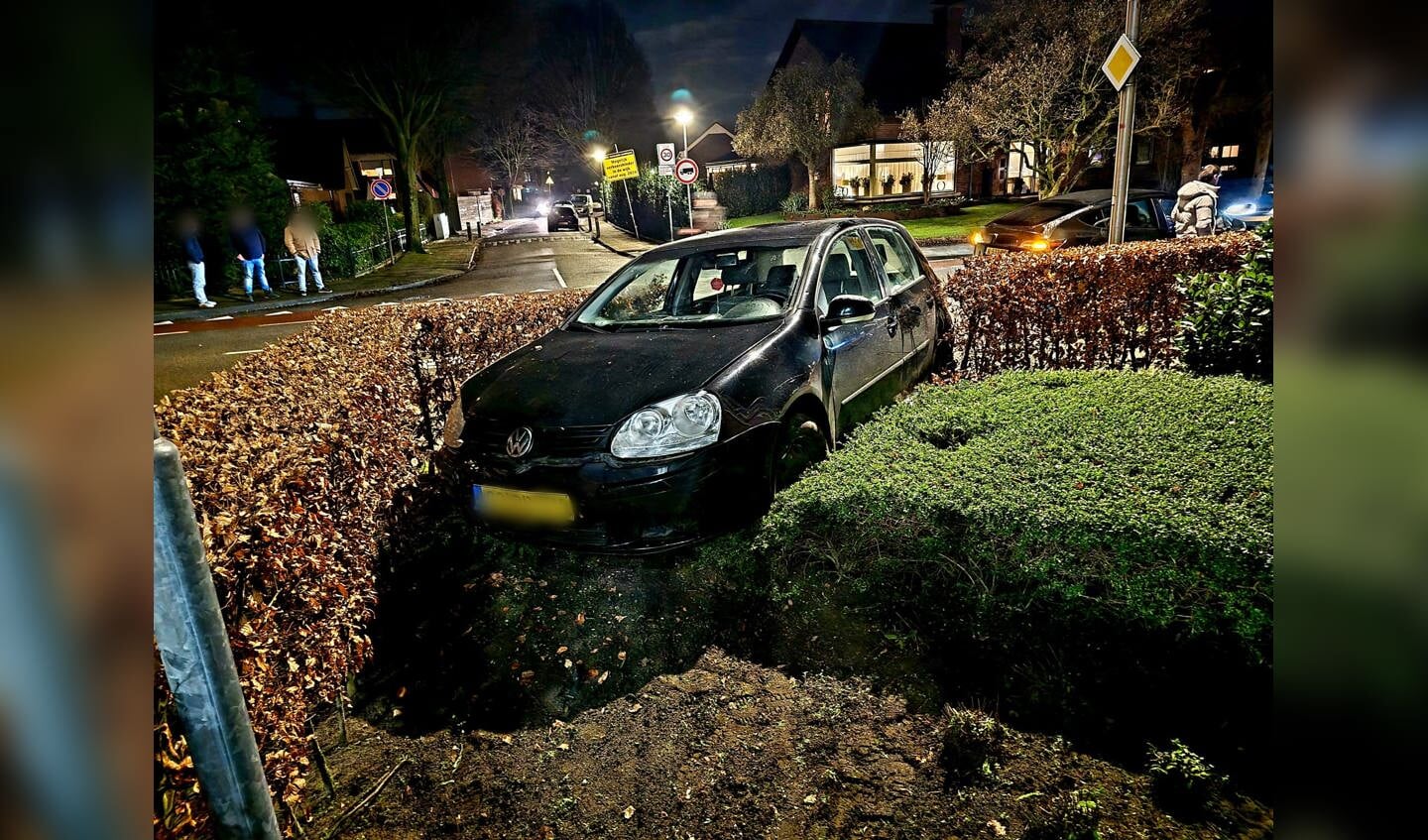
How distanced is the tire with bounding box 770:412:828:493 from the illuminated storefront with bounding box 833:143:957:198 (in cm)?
3701

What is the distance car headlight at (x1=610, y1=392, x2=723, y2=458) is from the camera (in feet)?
11.8

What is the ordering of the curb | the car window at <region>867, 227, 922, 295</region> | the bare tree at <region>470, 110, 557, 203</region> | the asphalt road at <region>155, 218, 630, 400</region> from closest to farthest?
the car window at <region>867, 227, 922, 295</region> < the asphalt road at <region>155, 218, 630, 400</region> < the curb < the bare tree at <region>470, 110, 557, 203</region>

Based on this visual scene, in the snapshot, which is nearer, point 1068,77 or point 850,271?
point 850,271

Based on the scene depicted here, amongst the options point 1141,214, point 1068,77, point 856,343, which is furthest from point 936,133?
point 856,343

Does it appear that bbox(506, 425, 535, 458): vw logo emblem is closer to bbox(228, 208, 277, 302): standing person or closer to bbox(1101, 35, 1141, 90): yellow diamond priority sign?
bbox(1101, 35, 1141, 90): yellow diamond priority sign

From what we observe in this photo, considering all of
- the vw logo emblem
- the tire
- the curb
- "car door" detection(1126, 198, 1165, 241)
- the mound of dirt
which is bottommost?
the mound of dirt

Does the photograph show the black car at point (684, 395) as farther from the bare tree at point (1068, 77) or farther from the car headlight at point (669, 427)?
the bare tree at point (1068, 77)

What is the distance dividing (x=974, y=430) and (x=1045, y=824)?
2200mm

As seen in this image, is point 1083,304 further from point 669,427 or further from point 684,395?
point 669,427

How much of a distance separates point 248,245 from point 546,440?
16025 mm

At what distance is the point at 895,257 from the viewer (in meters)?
6.09

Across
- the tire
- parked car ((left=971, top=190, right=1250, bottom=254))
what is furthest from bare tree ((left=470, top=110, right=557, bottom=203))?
the tire
